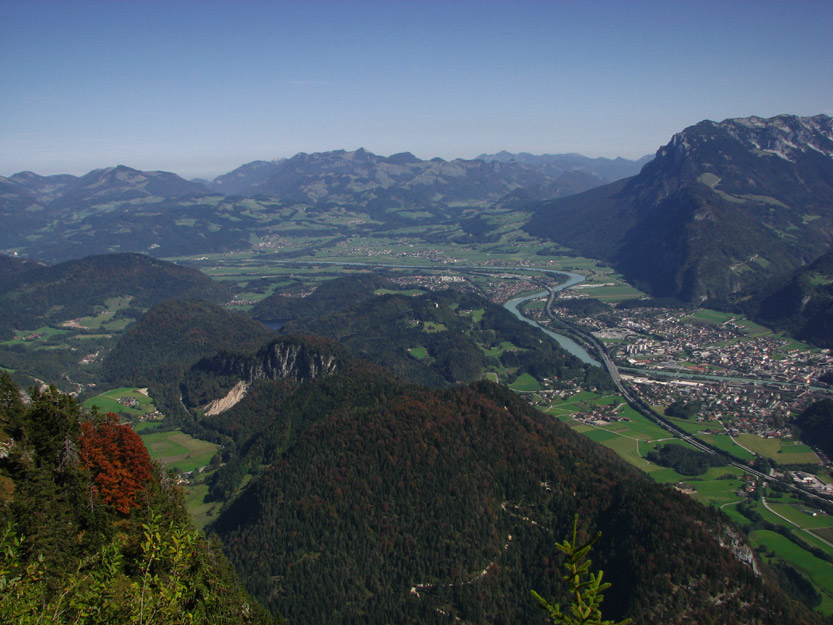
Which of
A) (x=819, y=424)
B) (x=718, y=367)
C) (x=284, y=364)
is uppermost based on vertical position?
(x=284, y=364)

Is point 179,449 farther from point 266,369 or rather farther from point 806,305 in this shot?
point 806,305

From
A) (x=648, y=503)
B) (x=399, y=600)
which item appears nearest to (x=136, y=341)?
(x=399, y=600)

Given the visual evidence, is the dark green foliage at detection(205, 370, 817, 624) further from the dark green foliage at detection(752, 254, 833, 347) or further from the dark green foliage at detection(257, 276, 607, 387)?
the dark green foliage at detection(752, 254, 833, 347)

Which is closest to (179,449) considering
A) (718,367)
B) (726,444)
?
(726,444)

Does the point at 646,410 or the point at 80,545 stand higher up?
the point at 80,545

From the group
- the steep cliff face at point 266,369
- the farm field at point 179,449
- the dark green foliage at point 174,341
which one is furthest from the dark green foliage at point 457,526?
the dark green foliage at point 174,341

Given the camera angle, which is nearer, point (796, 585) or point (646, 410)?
point (796, 585)

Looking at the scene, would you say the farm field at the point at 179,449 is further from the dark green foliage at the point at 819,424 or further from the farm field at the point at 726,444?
the dark green foliage at the point at 819,424
